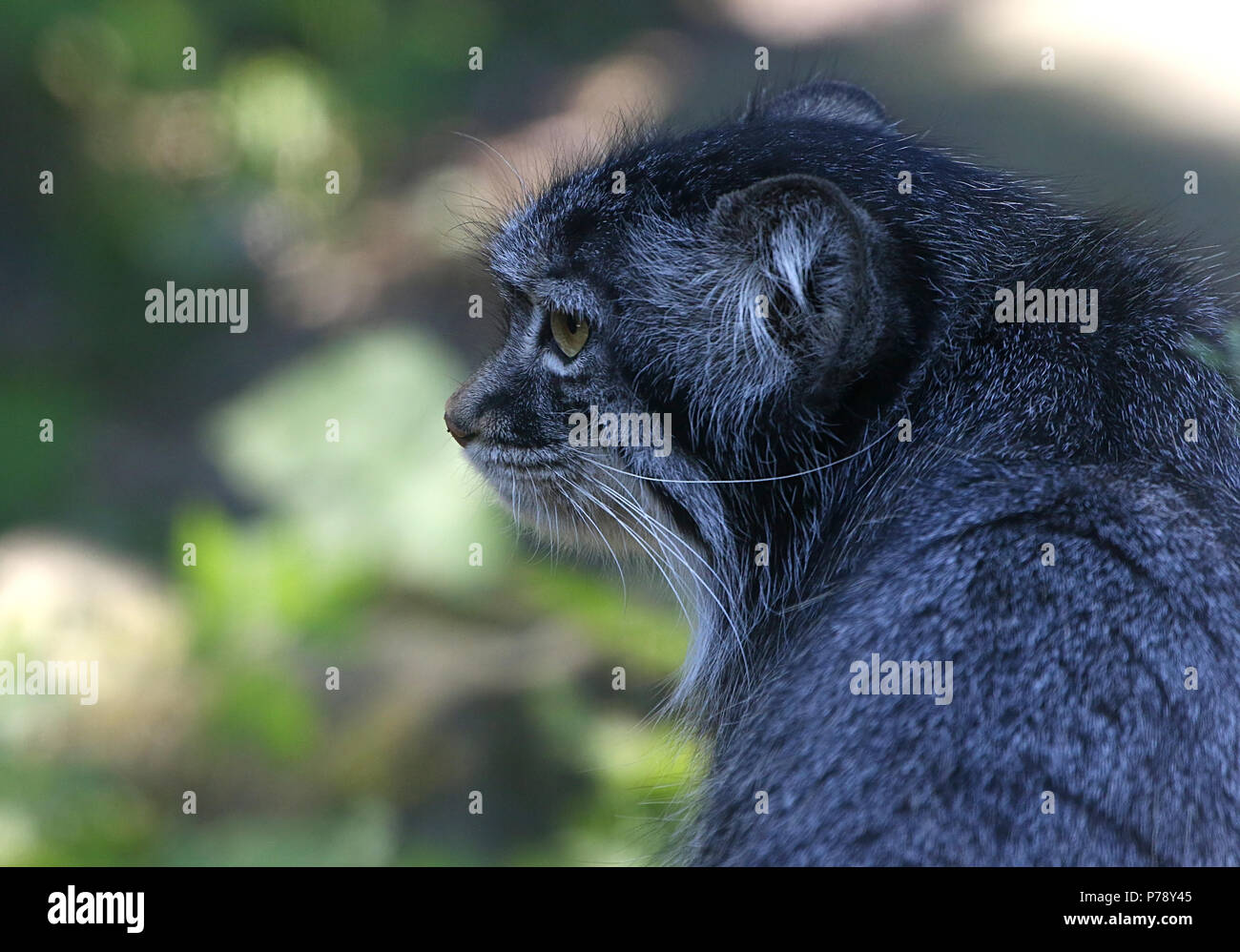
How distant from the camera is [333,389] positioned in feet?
18.5

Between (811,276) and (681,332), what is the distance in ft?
1.13

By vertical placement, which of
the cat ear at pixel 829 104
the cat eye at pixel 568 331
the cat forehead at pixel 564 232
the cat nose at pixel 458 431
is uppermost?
the cat ear at pixel 829 104

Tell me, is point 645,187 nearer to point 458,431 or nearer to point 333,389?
point 458,431

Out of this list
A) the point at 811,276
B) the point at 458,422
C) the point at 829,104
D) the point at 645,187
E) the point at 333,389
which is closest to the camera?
the point at 811,276

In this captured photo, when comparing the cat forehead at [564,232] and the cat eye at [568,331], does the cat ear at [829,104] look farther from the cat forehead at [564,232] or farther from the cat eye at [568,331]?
the cat eye at [568,331]

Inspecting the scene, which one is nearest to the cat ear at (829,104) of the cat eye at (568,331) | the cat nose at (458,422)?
the cat eye at (568,331)

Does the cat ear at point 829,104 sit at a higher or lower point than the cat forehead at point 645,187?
higher

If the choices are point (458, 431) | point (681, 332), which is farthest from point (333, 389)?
point (681, 332)

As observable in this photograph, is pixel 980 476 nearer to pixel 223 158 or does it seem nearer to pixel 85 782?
pixel 85 782

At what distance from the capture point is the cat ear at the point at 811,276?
248 cm

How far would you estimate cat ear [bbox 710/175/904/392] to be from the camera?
2.48 m

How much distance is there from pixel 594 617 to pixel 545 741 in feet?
1.91

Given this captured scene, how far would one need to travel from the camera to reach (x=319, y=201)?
269 inches

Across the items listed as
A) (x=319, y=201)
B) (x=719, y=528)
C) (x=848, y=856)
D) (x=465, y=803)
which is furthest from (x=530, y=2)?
(x=848, y=856)
